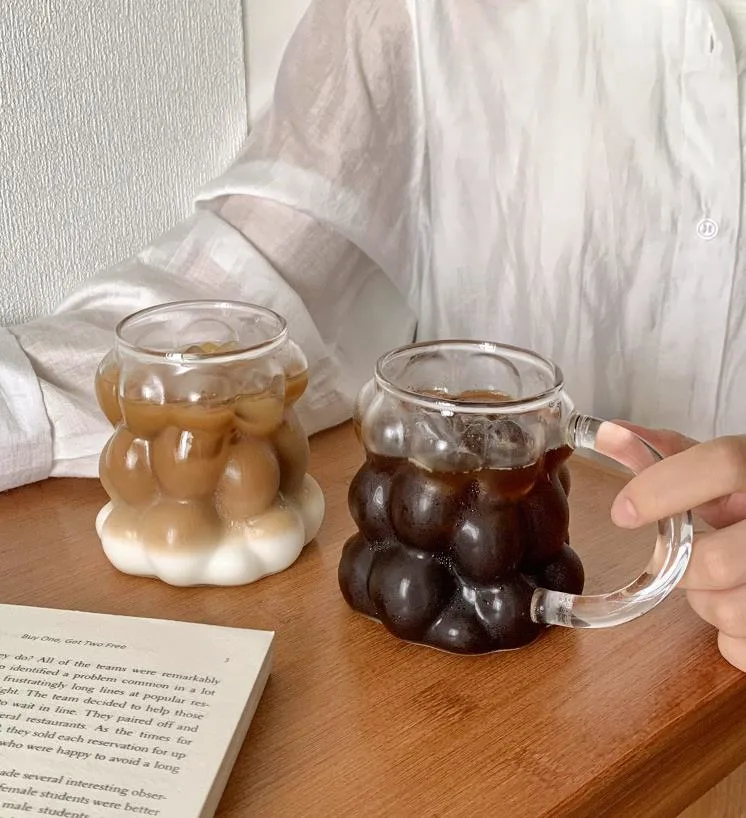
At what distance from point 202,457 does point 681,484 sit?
0.23m

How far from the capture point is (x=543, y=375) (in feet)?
1.45

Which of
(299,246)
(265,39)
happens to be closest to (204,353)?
(299,246)

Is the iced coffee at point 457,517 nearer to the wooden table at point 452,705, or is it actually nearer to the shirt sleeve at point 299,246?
the wooden table at point 452,705

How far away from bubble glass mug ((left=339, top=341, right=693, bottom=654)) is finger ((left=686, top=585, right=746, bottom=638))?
0.04 m

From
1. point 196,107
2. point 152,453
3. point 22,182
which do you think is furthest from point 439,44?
point 152,453

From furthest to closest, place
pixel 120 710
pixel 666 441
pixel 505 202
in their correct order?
pixel 505 202 → pixel 666 441 → pixel 120 710

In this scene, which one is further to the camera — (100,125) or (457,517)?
(100,125)

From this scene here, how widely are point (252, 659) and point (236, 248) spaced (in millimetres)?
353

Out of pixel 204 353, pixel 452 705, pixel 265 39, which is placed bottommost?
pixel 452 705

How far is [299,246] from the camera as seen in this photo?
2.32 ft

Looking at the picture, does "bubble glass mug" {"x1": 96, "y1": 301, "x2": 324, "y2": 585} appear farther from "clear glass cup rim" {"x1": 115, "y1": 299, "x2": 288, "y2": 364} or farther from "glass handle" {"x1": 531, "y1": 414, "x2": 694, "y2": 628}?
"glass handle" {"x1": 531, "y1": 414, "x2": 694, "y2": 628}

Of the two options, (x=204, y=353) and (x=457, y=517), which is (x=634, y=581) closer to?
(x=457, y=517)

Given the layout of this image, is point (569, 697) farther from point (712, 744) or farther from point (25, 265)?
point (25, 265)

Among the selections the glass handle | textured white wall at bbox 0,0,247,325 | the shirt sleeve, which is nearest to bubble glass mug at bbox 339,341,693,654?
the glass handle
